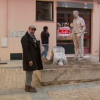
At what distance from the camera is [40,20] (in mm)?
10898

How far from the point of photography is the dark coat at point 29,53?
4.89 metres

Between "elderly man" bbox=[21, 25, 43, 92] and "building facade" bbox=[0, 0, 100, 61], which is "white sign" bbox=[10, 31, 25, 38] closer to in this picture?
"building facade" bbox=[0, 0, 100, 61]

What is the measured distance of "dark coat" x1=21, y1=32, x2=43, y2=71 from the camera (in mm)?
4891

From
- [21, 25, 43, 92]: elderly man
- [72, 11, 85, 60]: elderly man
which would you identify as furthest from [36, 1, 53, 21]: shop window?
[21, 25, 43, 92]: elderly man

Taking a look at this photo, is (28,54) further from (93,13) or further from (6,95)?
(93,13)

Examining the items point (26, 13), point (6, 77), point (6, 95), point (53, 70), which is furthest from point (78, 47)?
point (26, 13)

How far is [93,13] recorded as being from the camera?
1180cm

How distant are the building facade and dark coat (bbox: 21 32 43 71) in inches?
217

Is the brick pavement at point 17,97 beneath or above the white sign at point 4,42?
beneath

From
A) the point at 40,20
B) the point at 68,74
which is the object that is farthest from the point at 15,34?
the point at 68,74

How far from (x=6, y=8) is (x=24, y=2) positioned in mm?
1071

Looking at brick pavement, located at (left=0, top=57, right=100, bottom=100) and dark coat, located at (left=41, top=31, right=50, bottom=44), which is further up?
dark coat, located at (left=41, top=31, right=50, bottom=44)

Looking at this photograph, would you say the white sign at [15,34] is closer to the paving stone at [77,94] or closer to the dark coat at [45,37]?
the dark coat at [45,37]

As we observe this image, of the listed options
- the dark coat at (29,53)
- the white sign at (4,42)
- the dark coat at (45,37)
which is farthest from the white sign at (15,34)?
the dark coat at (29,53)
